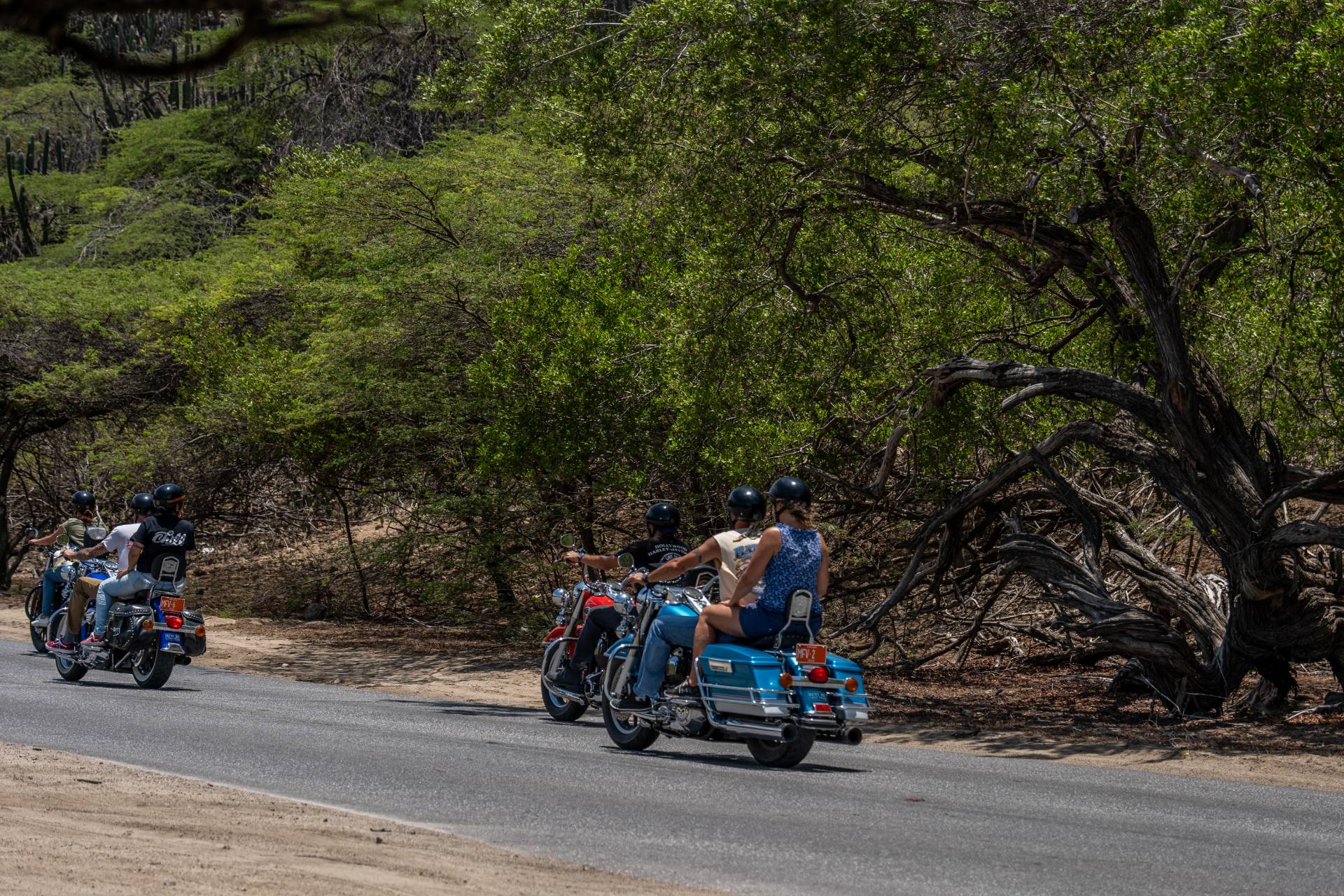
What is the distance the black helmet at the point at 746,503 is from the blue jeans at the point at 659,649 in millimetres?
803

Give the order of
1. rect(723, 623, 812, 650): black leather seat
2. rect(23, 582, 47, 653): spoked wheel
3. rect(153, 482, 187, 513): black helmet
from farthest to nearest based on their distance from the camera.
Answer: rect(23, 582, 47, 653): spoked wheel < rect(153, 482, 187, 513): black helmet < rect(723, 623, 812, 650): black leather seat

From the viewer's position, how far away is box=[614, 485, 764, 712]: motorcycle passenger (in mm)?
10211

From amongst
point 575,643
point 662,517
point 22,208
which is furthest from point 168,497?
point 22,208

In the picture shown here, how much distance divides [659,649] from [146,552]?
263 inches

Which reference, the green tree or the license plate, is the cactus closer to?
the green tree

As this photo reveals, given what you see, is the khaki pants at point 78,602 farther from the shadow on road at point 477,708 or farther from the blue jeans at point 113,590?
the shadow on road at point 477,708

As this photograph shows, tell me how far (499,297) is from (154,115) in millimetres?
30294

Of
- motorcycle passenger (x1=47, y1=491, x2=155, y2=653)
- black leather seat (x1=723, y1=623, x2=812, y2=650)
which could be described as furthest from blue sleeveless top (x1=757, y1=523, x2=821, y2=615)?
motorcycle passenger (x1=47, y1=491, x2=155, y2=653)

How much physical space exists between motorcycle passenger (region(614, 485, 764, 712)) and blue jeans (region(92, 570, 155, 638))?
20.5 feet

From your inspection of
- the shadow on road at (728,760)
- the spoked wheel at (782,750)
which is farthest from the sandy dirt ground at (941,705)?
the spoked wheel at (782,750)

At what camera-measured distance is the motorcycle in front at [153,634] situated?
14734 mm

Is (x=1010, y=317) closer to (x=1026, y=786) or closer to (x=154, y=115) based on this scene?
(x=1026, y=786)

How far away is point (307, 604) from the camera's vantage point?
28562 mm

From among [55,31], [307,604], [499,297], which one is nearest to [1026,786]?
[55,31]
